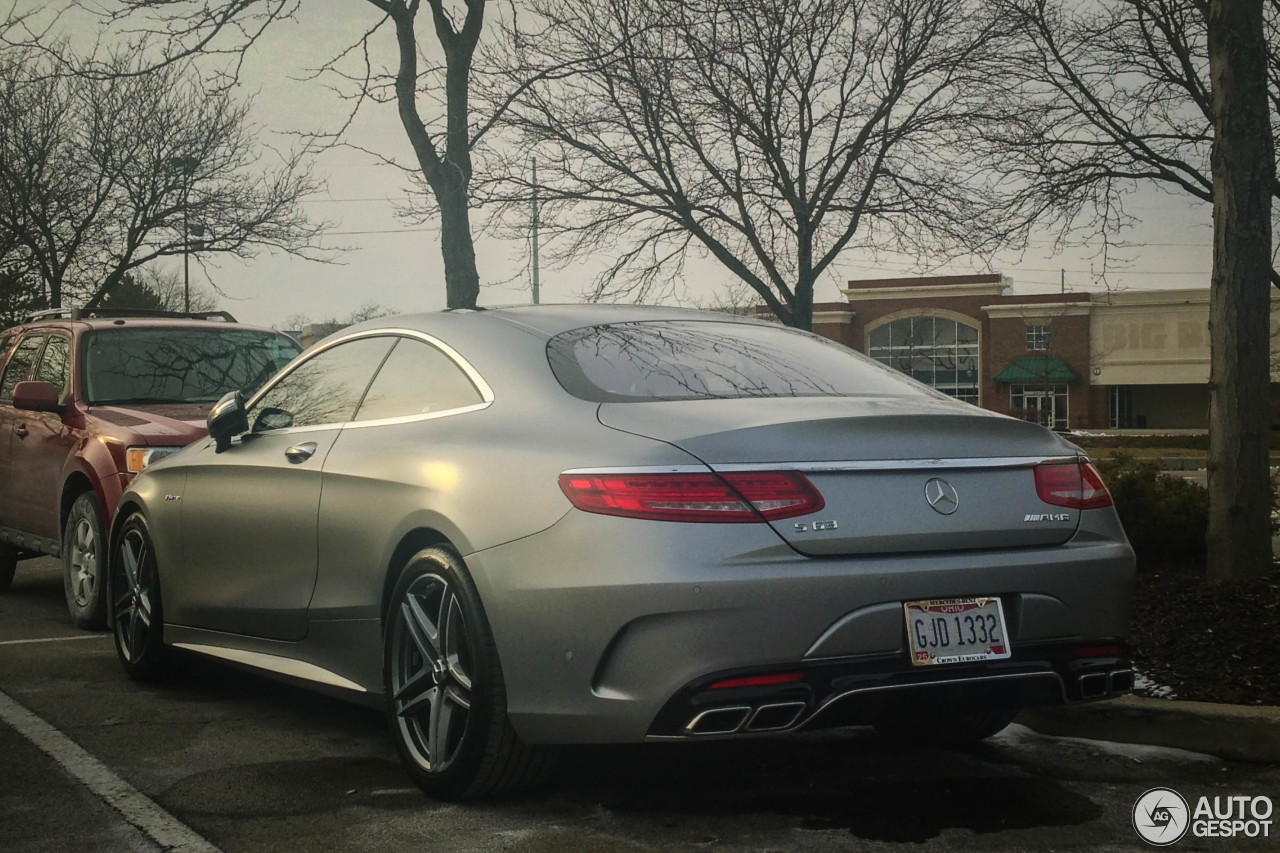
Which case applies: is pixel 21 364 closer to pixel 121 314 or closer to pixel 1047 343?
pixel 121 314

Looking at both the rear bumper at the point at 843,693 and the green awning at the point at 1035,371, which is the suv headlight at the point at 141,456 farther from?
the green awning at the point at 1035,371

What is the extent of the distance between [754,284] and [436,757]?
13.7 meters

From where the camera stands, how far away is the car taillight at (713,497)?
12.9ft

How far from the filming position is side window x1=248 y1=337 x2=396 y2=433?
551 centimetres

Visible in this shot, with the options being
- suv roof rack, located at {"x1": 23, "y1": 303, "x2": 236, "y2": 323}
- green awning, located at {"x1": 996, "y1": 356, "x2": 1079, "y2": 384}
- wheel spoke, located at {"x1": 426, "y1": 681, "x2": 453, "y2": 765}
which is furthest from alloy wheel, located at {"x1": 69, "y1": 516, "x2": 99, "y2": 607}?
green awning, located at {"x1": 996, "y1": 356, "x2": 1079, "y2": 384}

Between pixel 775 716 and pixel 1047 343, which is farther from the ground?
pixel 1047 343

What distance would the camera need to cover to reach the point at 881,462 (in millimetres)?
4094

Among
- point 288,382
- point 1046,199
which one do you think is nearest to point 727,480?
point 288,382

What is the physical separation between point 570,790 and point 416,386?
148cm

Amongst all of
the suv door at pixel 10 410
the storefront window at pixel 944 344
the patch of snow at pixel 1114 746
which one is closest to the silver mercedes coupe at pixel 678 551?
the patch of snow at pixel 1114 746

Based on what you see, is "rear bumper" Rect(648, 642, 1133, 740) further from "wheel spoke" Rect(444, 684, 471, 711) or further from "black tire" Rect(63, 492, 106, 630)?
"black tire" Rect(63, 492, 106, 630)

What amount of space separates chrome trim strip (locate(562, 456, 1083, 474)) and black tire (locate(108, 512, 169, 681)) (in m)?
3.14

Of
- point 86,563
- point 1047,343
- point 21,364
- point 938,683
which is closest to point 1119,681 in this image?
point 938,683

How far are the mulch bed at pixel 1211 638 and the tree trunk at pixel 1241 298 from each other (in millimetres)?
291
